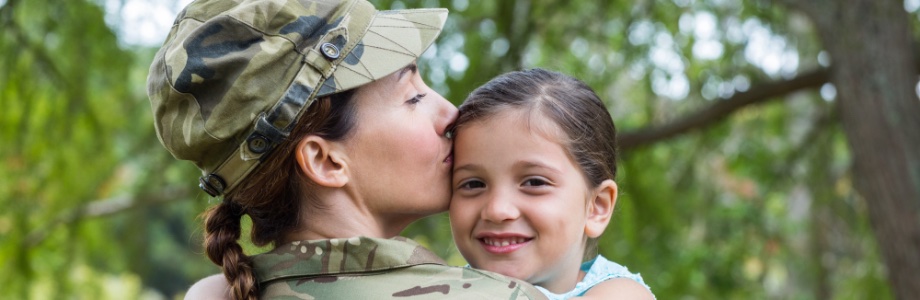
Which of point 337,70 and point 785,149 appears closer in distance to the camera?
point 337,70

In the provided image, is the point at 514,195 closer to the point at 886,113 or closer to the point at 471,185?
the point at 471,185

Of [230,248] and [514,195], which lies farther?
[514,195]

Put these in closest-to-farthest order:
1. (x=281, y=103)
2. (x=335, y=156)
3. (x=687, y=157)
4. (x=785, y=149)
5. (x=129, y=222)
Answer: (x=281, y=103), (x=335, y=156), (x=129, y=222), (x=687, y=157), (x=785, y=149)

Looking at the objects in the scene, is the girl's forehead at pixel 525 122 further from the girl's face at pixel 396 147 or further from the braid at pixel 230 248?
the braid at pixel 230 248

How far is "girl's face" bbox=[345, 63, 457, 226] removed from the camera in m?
1.64

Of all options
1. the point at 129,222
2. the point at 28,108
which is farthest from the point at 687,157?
the point at 28,108

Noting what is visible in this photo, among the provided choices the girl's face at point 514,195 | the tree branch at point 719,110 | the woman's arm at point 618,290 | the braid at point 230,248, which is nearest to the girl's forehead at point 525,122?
the girl's face at point 514,195

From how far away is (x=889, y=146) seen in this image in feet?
12.4

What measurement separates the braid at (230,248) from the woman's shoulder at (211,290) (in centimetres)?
5

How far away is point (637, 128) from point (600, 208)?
284 centimetres

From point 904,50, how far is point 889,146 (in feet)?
1.11

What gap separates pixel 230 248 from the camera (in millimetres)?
1642

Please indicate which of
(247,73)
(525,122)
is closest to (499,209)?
(525,122)

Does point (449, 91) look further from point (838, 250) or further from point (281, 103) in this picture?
point (838, 250)
